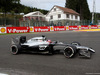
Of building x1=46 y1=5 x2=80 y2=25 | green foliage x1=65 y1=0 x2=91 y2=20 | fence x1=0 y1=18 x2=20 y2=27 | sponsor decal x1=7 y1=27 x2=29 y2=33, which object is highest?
green foliage x1=65 y1=0 x2=91 y2=20

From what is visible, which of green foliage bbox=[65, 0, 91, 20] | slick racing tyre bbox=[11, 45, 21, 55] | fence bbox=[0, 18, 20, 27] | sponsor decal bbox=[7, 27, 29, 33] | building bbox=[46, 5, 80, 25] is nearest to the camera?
slick racing tyre bbox=[11, 45, 21, 55]

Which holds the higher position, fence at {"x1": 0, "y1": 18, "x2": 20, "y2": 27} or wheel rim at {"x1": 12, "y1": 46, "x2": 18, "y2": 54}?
fence at {"x1": 0, "y1": 18, "x2": 20, "y2": 27}

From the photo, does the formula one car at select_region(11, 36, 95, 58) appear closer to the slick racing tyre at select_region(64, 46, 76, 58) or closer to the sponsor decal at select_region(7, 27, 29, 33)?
the slick racing tyre at select_region(64, 46, 76, 58)

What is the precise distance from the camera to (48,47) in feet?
18.6

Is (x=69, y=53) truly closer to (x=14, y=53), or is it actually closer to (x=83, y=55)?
(x=83, y=55)

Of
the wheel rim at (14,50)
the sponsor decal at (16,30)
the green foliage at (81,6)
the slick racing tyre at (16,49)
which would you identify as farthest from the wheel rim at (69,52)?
the green foliage at (81,6)

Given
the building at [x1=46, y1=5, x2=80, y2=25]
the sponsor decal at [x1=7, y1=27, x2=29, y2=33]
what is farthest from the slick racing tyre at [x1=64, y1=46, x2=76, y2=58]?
the building at [x1=46, y1=5, x2=80, y2=25]

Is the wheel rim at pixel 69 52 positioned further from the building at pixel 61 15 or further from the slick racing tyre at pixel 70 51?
the building at pixel 61 15

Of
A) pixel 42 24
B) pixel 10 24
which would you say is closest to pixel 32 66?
pixel 10 24

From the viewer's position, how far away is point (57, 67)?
14.2 feet

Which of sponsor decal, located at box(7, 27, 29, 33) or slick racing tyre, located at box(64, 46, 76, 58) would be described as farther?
sponsor decal, located at box(7, 27, 29, 33)

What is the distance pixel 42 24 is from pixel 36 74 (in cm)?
3098

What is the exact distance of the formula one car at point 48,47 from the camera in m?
5.21

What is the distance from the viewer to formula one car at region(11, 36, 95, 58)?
5.21 metres
